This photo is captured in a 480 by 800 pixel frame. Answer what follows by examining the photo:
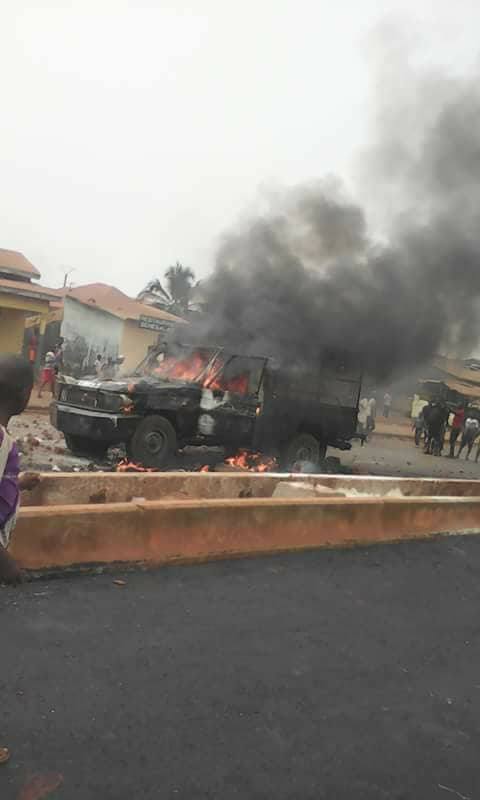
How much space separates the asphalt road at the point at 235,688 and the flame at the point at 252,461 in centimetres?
512

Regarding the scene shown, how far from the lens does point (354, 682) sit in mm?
3307

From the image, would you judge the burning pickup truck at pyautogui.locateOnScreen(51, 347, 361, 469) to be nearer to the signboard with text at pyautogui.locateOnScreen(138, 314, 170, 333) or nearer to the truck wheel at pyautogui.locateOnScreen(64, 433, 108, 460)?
the truck wheel at pyautogui.locateOnScreen(64, 433, 108, 460)

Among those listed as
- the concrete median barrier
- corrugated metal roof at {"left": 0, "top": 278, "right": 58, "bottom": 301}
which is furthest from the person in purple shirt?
corrugated metal roof at {"left": 0, "top": 278, "right": 58, "bottom": 301}

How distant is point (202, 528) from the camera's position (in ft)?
15.7

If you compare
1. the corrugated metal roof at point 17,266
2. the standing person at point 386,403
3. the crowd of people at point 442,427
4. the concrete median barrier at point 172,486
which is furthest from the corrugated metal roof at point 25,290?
the standing person at point 386,403

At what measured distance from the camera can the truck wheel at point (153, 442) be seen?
29.2 feet

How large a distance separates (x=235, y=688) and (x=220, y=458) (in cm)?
795

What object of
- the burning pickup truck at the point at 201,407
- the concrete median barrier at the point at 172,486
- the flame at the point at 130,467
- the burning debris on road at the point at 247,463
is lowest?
the flame at the point at 130,467

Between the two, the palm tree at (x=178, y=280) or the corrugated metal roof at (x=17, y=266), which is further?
the palm tree at (x=178, y=280)

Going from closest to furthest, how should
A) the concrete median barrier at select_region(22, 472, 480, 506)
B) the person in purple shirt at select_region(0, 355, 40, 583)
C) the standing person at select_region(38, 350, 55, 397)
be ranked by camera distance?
the person in purple shirt at select_region(0, 355, 40, 583)
the concrete median barrier at select_region(22, 472, 480, 506)
the standing person at select_region(38, 350, 55, 397)

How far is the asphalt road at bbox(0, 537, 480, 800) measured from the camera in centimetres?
239

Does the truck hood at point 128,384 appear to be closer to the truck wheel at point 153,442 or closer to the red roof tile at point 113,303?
the truck wheel at point 153,442

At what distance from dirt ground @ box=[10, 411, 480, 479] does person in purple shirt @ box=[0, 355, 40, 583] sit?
653 centimetres

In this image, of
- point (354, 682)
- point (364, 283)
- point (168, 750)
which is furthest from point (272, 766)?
point (364, 283)
